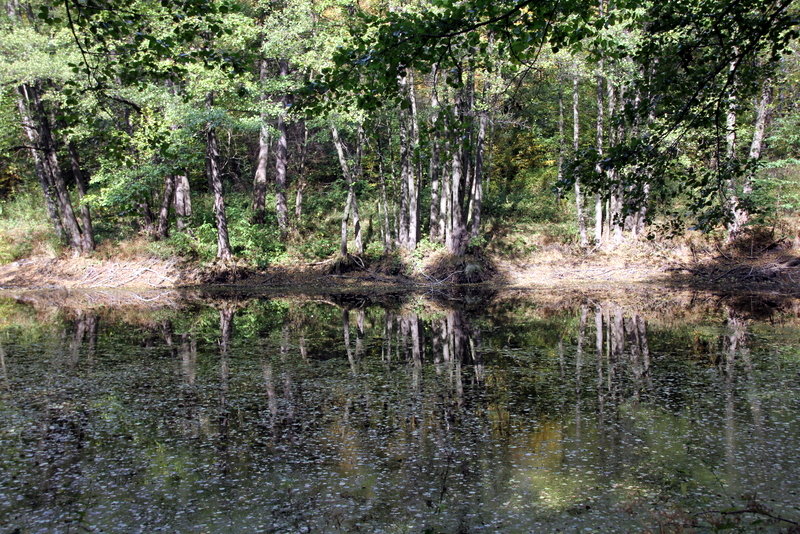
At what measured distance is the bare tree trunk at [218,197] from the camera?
20844 mm

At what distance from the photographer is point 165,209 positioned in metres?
23.4

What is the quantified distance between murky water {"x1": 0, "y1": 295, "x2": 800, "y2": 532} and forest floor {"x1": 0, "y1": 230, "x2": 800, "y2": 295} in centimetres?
831

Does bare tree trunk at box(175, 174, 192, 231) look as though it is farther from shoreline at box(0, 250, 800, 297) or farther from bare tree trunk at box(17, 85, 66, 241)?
bare tree trunk at box(17, 85, 66, 241)

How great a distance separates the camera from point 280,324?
13.1 metres

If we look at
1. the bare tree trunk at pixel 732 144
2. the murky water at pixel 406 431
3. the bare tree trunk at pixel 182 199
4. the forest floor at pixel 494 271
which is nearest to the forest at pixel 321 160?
the bare tree trunk at pixel 182 199

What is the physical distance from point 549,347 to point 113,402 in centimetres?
642

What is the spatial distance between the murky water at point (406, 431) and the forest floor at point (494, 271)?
8308 mm

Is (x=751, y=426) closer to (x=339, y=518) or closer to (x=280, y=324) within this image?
(x=339, y=518)

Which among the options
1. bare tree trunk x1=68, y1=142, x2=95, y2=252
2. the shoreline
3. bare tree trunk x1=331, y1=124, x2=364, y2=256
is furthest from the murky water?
bare tree trunk x1=68, y1=142, x2=95, y2=252

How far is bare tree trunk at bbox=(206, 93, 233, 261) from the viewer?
2084 centimetres

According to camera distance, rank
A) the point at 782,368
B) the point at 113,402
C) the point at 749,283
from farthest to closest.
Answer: the point at 749,283 → the point at 782,368 → the point at 113,402

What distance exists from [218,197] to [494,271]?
9634 millimetres

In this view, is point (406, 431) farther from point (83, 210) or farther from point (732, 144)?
point (83, 210)

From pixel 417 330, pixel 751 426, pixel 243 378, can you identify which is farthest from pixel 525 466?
pixel 417 330
